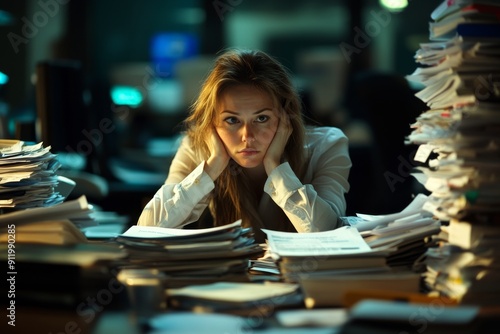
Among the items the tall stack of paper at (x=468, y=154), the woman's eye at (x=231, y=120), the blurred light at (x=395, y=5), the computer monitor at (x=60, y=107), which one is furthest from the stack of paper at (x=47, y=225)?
the blurred light at (x=395, y=5)

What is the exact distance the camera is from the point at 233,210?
2467 millimetres

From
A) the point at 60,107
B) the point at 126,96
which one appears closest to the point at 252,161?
the point at 60,107

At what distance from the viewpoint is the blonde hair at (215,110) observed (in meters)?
2.32

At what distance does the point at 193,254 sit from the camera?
1520 mm

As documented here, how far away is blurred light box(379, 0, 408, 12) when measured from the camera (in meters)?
6.73

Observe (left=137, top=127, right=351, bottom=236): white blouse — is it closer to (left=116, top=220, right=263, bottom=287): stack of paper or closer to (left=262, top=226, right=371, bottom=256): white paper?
(left=262, top=226, right=371, bottom=256): white paper

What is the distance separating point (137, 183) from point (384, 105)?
2.38 meters

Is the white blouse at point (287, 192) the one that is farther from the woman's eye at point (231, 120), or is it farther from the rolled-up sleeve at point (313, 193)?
the woman's eye at point (231, 120)

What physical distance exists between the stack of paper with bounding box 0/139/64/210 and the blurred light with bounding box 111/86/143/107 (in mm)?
5070

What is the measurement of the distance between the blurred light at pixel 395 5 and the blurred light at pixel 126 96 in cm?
237

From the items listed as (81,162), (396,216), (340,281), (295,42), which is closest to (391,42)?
(295,42)

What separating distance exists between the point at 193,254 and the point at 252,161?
79 centimetres

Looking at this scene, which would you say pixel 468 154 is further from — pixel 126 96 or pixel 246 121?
pixel 126 96

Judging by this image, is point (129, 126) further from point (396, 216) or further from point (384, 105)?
point (396, 216)
